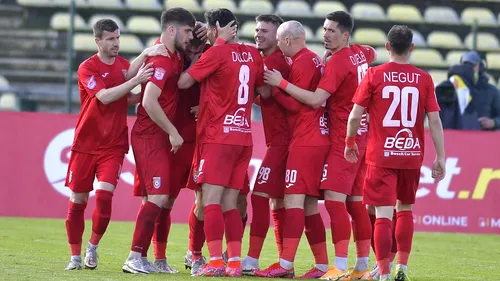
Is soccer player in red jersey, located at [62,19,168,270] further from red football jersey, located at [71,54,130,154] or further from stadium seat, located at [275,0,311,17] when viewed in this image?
stadium seat, located at [275,0,311,17]

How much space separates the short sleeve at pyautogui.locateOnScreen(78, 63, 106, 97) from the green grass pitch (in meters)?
1.52

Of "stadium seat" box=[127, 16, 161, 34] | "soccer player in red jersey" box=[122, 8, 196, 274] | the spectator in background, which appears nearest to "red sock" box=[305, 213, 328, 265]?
"soccer player in red jersey" box=[122, 8, 196, 274]

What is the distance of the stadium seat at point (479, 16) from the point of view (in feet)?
71.9

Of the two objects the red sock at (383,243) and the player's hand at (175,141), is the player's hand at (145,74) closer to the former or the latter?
the player's hand at (175,141)

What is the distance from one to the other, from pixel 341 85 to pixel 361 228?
4.03 feet

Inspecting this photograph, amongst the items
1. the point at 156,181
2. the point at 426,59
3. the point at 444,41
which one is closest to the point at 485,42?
the point at 444,41

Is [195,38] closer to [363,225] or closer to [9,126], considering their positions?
[363,225]

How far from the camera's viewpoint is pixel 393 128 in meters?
7.84

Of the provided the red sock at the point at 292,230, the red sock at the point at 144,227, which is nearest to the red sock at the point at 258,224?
the red sock at the point at 292,230

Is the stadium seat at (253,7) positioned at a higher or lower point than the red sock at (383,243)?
higher

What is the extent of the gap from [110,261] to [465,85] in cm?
719

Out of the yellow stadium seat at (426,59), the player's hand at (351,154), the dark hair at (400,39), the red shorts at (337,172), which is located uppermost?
the yellow stadium seat at (426,59)

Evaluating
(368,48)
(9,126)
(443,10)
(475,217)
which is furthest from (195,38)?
(443,10)

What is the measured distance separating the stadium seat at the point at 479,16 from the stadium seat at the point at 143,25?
6.74 meters
